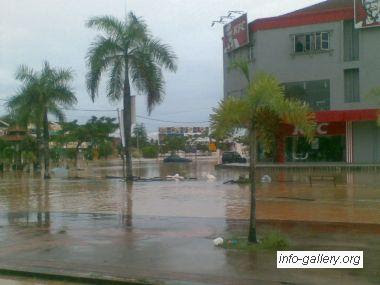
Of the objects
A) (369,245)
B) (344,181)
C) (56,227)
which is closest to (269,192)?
(344,181)

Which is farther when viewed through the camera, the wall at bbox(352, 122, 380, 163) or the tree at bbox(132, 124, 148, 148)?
the tree at bbox(132, 124, 148, 148)

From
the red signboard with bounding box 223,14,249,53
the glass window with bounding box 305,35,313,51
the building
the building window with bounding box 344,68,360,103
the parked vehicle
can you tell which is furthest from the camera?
the parked vehicle

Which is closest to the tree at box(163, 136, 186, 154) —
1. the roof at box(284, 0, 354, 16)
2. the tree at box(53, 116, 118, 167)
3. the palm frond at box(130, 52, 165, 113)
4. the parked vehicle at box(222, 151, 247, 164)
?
the tree at box(53, 116, 118, 167)

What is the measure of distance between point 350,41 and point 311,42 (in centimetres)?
258

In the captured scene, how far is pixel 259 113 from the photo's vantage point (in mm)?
10312

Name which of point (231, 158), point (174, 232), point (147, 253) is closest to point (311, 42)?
point (231, 158)

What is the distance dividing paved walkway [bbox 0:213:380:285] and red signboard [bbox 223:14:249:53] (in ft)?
97.6

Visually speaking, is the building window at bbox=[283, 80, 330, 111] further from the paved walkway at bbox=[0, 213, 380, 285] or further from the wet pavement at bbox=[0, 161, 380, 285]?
the paved walkway at bbox=[0, 213, 380, 285]

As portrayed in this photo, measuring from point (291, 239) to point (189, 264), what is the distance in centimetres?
276

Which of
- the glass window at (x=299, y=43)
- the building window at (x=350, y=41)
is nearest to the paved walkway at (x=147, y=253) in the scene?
the building window at (x=350, y=41)

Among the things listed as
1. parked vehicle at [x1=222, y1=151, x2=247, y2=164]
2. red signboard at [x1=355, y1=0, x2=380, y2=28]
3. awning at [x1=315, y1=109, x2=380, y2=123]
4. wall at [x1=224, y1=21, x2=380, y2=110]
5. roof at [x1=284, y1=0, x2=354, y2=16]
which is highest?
roof at [x1=284, y1=0, x2=354, y2=16]

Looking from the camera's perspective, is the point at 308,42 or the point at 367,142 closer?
the point at 367,142

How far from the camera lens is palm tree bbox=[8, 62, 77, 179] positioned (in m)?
36.5

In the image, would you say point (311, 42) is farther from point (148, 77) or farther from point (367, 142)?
point (148, 77)
